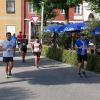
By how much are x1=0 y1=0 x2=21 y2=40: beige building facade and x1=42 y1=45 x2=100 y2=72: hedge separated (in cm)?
3088

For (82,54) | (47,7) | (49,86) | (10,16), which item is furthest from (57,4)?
(49,86)

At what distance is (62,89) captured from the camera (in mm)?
16906

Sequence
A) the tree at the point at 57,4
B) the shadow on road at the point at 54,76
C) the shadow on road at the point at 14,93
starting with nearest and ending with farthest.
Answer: the shadow on road at the point at 14,93 → the shadow on road at the point at 54,76 → the tree at the point at 57,4

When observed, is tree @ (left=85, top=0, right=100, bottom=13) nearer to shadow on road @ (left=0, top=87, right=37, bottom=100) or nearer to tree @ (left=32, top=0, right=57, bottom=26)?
shadow on road @ (left=0, top=87, right=37, bottom=100)

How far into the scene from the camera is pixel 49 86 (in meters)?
17.8

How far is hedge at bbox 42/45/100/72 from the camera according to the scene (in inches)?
918

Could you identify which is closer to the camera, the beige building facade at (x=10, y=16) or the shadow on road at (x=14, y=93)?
the shadow on road at (x=14, y=93)

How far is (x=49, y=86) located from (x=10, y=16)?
50.4 meters

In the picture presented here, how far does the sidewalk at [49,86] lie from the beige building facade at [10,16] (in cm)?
4378

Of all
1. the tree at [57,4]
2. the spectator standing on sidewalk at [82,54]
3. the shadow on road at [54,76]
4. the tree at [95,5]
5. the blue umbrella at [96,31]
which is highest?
the tree at [57,4]

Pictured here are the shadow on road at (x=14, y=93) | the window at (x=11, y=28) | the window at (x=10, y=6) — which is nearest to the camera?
the shadow on road at (x=14, y=93)

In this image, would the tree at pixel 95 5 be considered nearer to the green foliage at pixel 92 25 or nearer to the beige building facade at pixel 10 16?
the green foliage at pixel 92 25

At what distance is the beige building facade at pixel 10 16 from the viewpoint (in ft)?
221

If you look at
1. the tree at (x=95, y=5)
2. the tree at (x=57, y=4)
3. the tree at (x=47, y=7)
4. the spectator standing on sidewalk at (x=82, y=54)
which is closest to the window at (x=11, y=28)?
the tree at (x=47, y=7)
